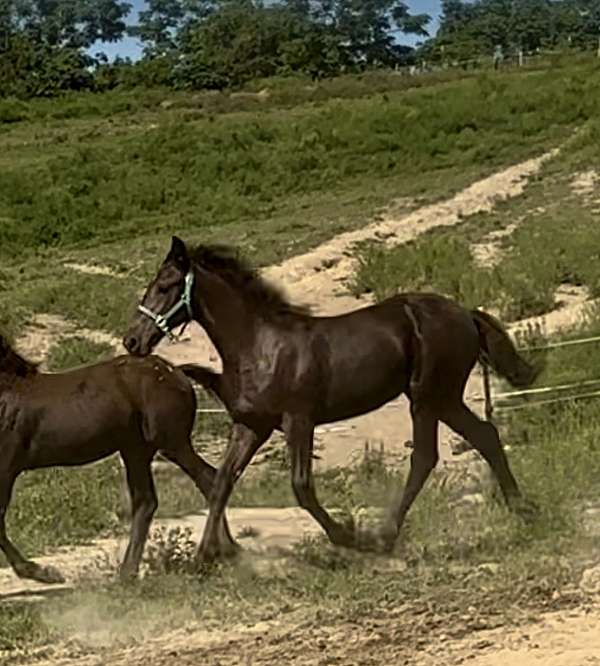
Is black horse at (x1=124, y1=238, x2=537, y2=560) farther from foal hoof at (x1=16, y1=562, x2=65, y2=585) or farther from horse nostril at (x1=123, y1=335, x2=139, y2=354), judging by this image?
foal hoof at (x1=16, y1=562, x2=65, y2=585)

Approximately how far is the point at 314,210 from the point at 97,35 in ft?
436

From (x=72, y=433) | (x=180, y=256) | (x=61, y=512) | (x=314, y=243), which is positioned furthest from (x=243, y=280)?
(x=314, y=243)

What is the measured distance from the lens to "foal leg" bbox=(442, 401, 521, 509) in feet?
28.3

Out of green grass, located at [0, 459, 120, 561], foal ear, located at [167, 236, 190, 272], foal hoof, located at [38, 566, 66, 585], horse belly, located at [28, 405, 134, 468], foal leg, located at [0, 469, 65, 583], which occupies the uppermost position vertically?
foal ear, located at [167, 236, 190, 272]

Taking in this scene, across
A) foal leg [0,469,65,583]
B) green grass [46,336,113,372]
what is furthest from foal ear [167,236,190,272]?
green grass [46,336,113,372]

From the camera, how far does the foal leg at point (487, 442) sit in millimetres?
8633

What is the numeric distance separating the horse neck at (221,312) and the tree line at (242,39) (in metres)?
61.2

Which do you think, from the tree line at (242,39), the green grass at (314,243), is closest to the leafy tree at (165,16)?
the tree line at (242,39)

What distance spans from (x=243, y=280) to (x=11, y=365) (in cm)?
143

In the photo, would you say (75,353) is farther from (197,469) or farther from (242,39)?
(242,39)

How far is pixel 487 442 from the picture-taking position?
28.6ft

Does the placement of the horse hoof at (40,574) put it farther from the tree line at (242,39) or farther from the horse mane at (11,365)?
the tree line at (242,39)

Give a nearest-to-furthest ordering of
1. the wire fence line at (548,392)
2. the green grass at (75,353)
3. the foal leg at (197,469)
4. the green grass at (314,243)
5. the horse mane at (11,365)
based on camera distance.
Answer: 1. the green grass at (314,243)
2. the horse mane at (11,365)
3. the foal leg at (197,469)
4. the wire fence line at (548,392)
5. the green grass at (75,353)

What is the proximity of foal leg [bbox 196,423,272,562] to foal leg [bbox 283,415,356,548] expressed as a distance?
178 millimetres
